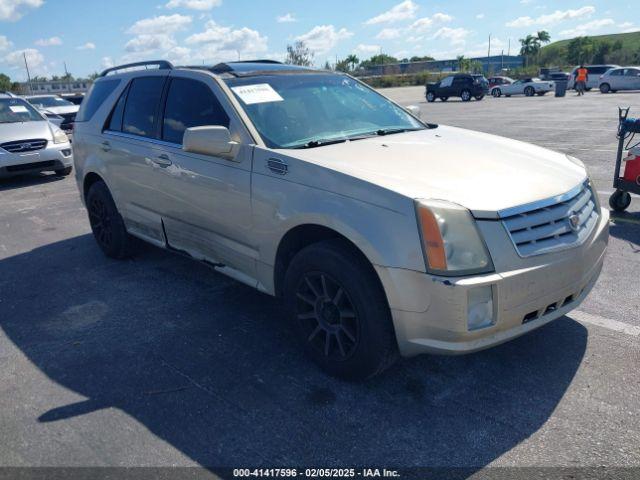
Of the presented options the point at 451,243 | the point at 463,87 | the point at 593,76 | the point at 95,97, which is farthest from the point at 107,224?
the point at 593,76

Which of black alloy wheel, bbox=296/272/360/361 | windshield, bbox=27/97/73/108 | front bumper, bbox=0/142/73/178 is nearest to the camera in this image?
black alloy wheel, bbox=296/272/360/361

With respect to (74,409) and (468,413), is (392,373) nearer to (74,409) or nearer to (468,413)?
(468,413)

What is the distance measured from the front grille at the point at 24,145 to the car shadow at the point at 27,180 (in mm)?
747

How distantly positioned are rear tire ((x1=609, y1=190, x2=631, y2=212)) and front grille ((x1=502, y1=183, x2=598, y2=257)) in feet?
12.1

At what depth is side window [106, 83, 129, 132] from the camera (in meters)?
5.15

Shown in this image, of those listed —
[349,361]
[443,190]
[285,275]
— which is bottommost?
[349,361]

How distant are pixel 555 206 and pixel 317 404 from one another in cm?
168

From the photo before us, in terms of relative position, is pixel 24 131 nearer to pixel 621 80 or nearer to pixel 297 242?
pixel 297 242

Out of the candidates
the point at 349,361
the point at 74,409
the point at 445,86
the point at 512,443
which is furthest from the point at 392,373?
the point at 445,86

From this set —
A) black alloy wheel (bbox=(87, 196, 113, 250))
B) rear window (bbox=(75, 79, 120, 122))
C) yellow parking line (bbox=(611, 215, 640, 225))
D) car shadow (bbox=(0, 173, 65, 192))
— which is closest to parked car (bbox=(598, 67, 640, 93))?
yellow parking line (bbox=(611, 215, 640, 225))

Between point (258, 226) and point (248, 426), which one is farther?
point (258, 226)

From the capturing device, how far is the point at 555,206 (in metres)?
2.96

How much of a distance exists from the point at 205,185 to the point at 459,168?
179 centimetres

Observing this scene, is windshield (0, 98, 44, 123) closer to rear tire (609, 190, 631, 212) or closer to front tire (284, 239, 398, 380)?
front tire (284, 239, 398, 380)
